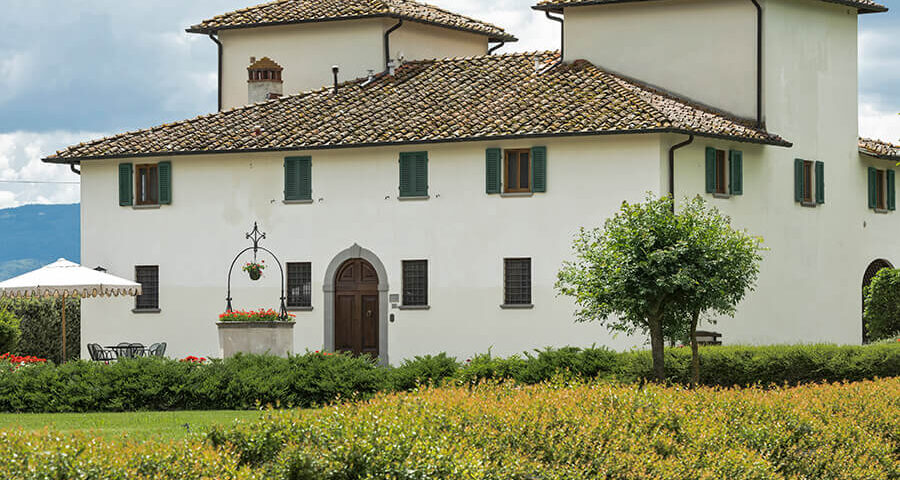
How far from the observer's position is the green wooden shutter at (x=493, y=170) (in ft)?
99.1

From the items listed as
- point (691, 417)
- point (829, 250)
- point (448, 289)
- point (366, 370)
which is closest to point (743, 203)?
point (829, 250)

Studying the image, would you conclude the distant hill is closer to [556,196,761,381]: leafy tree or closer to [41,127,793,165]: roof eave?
[41,127,793,165]: roof eave

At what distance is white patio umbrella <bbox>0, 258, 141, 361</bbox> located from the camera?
28094mm

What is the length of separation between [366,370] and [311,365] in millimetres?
908

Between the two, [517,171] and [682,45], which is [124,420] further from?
[682,45]

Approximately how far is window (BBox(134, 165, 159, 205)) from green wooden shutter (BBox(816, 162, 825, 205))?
55.0 feet

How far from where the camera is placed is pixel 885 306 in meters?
30.6

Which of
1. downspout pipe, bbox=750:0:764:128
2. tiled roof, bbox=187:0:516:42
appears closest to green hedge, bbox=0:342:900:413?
downspout pipe, bbox=750:0:764:128

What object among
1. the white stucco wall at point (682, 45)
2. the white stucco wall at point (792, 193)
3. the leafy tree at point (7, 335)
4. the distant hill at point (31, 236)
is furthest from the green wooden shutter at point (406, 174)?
the distant hill at point (31, 236)

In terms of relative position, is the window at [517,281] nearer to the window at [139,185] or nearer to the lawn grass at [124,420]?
the window at [139,185]

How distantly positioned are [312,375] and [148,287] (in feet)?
45.0

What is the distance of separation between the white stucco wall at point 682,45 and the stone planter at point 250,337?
1149 centimetres

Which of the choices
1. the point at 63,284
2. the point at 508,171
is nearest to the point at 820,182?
the point at 508,171

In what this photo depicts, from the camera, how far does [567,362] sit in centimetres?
2183
